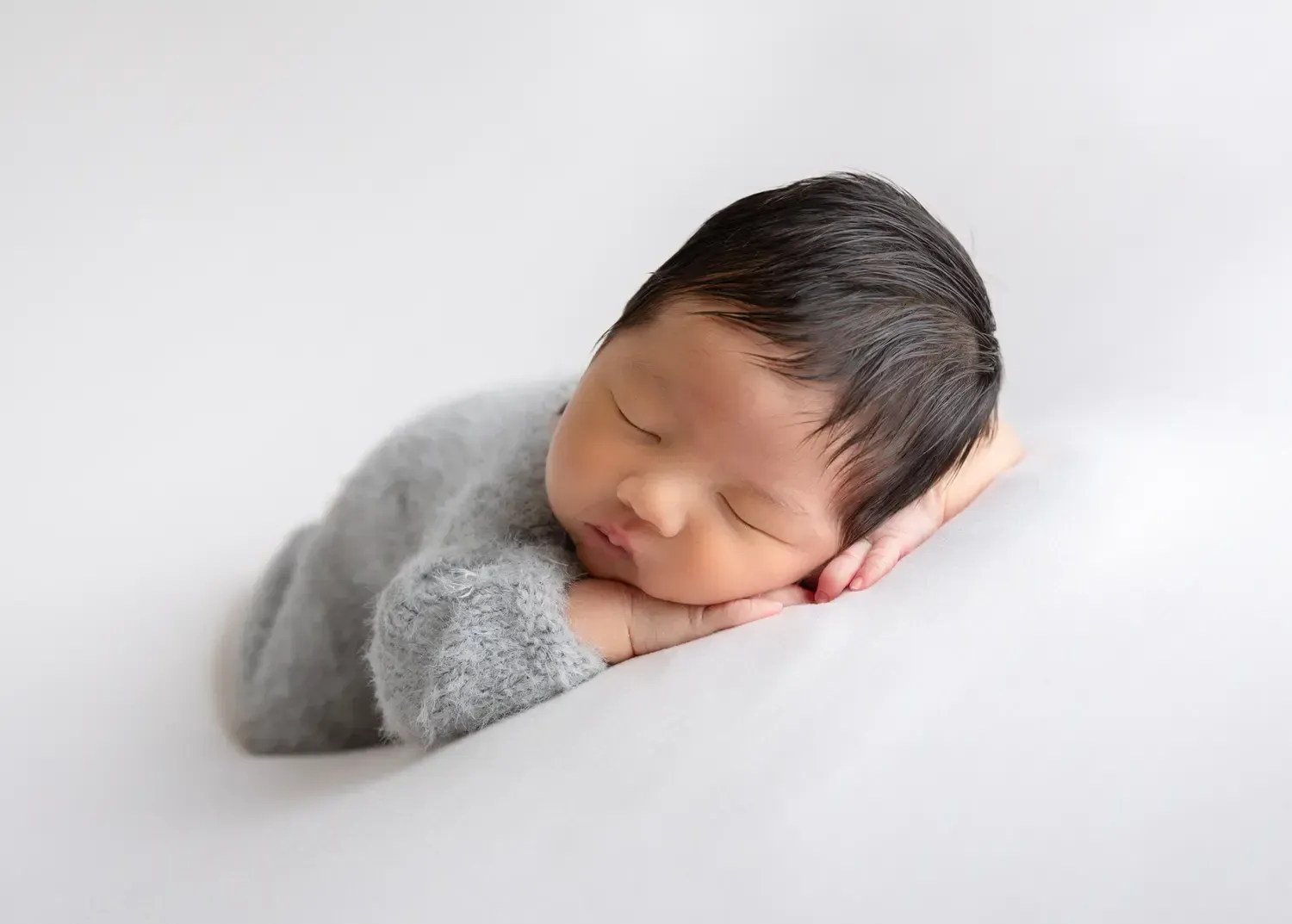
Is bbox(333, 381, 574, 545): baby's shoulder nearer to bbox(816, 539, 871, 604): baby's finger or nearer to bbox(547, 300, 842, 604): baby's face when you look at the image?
bbox(547, 300, 842, 604): baby's face

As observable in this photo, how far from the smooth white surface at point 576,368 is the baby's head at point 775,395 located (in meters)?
0.07

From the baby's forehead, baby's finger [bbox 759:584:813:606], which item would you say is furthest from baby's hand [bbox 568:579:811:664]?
the baby's forehead

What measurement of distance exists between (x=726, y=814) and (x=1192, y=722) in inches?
11.2

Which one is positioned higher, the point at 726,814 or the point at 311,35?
the point at 311,35

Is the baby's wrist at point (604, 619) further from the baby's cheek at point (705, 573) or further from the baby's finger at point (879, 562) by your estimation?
the baby's finger at point (879, 562)

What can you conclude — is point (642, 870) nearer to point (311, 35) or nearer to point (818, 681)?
point (818, 681)

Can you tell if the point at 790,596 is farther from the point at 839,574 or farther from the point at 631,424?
the point at 631,424

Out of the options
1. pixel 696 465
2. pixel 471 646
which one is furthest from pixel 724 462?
pixel 471 646

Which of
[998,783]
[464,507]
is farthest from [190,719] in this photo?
[998,783]

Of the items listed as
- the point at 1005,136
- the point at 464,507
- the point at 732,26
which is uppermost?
the point at 732,26

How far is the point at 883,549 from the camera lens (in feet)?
3.07

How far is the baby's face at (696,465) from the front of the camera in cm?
84

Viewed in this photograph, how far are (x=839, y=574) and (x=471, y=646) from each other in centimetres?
29

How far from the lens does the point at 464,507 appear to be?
3.27 feet
